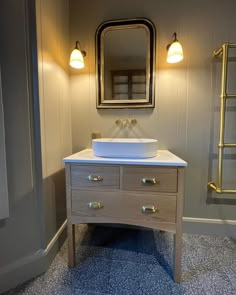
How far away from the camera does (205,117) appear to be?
1591mm

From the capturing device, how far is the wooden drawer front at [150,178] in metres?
1.12

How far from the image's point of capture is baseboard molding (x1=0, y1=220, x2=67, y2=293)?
1.12m

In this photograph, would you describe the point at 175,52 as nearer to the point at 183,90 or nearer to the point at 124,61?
the point at 183,90

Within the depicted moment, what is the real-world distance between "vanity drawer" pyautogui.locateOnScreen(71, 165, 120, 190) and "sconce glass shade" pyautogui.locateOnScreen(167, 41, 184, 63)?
0.95m

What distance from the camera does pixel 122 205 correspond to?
119 cm

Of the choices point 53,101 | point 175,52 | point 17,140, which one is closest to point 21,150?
point 17,140

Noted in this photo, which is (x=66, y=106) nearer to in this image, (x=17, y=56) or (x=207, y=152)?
(x=17, y=56)

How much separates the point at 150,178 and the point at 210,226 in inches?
37.6

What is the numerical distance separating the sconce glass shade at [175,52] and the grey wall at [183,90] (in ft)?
0.46

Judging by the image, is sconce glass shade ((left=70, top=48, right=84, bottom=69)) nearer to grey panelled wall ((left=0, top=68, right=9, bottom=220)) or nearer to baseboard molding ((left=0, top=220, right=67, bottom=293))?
grey panelled wall ((left=0, top=68, right=9, bottom=220))

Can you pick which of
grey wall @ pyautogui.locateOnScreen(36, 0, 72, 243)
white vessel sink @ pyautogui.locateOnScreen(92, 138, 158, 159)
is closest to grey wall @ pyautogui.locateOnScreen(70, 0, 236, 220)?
grey wall @ pyautogui.locateOnScreen(36, 0, 72, 243)

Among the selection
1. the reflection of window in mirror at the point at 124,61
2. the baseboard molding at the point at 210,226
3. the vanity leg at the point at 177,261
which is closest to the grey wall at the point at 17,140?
the reflection of window in mirror at the point at 124,61

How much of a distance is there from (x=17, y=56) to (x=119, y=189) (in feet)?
3.27

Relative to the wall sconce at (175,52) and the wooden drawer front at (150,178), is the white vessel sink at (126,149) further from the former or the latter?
the wall sconce at (175,52)
